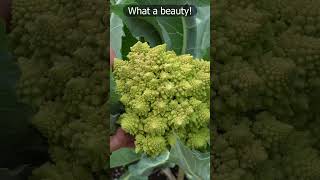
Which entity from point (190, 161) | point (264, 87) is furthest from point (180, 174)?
point (264, 87)

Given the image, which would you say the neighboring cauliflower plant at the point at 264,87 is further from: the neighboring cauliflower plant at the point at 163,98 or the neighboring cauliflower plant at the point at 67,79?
the neighboring cauliflower plant at the point at 67,79

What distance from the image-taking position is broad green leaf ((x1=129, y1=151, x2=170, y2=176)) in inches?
56.0

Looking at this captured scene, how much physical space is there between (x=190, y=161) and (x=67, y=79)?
1.35ft

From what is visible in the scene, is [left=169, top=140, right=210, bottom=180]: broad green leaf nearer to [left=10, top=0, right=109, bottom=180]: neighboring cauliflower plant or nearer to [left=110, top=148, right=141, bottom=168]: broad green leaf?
[left=110, top=148, right=141, bottom=168]: broad green leaf

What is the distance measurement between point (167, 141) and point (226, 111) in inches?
8.6

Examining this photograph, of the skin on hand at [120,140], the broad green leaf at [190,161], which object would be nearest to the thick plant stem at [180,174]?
the broad green leaf at [190,161]

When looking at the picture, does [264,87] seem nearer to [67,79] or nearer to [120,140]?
[120,140]

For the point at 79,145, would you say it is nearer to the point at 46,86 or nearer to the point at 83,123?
the point at 83,123

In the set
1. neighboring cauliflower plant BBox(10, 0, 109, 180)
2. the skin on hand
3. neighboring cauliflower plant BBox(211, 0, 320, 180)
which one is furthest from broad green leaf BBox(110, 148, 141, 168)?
neighboring cauliflower plant BBox(211, 0, 320, 180)

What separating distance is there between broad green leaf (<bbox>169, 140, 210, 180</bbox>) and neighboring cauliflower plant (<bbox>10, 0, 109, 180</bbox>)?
198 mm

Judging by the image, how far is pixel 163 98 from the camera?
57.4 inches

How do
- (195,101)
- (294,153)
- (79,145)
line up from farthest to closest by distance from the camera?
(294,153)
(79,145)
(195,101)

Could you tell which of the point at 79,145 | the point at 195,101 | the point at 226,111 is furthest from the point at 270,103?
the point at 79,145

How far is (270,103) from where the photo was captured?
5.22 feet
